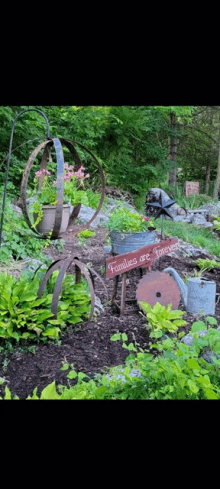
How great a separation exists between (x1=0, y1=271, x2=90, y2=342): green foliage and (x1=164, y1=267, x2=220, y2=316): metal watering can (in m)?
0.93

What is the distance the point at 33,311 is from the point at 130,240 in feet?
6.01

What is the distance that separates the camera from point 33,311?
2514mm

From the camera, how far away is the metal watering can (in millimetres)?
3199

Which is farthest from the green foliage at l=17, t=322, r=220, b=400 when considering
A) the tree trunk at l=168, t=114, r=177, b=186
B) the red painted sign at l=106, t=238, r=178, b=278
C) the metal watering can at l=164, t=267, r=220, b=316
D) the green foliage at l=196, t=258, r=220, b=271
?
the tree trunk at l=168, t=114, r=177, b=186

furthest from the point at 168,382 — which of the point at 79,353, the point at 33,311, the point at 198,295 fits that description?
the point at 198,295

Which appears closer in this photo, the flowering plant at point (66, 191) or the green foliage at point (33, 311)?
the green foliage at point (33, 311)

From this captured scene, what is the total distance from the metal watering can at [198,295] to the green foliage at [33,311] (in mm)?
929

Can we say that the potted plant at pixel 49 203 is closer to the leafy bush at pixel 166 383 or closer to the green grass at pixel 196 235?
the leafy bush at pixel 166 383

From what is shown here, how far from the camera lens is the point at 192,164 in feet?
46.6

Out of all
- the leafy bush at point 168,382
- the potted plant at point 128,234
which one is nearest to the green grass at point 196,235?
the potted plant at point 128,234

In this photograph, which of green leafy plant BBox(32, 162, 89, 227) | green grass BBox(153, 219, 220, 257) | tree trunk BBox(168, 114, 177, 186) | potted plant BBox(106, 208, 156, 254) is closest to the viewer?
green leafy plant BBox(32, 162, 89, 227)

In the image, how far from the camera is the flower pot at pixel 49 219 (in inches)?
97.8

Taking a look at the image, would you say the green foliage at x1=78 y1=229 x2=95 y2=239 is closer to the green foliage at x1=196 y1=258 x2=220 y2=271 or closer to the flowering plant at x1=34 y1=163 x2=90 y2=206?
the green foliage at x1=196 y1=258 x2=220 y2=271
